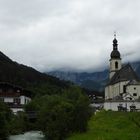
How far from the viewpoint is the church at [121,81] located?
128 m

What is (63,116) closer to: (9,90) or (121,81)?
(9,90)

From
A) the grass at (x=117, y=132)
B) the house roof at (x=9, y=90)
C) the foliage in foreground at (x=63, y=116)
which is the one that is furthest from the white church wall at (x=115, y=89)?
the foliage in foreground at (x=63, y=116)

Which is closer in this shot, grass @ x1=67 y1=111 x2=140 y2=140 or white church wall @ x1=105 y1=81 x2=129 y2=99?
grass @ x1=67 y1=111 x2=140 y2=140

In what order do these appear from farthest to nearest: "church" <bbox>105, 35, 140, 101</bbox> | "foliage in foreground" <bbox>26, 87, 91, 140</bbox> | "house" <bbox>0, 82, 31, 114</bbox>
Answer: "church" <bbox>105, 35, 140, 101</bbox>
"house" <bbox>0, 82, 31, 114</bbox>
"foliage in foreground" <bbox>26, 87, 91, 140</bbox>

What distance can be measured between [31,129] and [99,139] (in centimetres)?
4119

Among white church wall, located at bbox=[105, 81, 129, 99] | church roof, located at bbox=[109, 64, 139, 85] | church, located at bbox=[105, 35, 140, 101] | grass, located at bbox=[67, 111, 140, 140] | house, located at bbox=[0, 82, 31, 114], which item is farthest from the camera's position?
white church wall, located at bbox=[105, 81, 129, 99]

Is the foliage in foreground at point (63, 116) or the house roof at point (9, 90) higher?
the house roof at point (9, 90)

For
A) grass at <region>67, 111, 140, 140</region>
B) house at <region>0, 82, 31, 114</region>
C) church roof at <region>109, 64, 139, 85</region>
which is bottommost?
grass at <region>67, 111, 140, 140</region>

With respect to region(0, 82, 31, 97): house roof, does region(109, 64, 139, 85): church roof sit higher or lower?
higher

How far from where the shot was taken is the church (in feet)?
421

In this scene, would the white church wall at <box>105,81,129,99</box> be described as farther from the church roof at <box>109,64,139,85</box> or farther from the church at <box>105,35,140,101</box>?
the church roof at <box>109,64,139,85</box>

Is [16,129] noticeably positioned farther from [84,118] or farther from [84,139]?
[84,139]

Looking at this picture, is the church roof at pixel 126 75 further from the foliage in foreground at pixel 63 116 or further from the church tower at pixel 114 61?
the foliage in foreground at pixel 63 116

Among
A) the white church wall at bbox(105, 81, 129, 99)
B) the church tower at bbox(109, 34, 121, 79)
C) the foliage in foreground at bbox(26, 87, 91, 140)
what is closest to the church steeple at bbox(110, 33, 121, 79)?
the church tower at bbox(109, 34, 121, 79)
